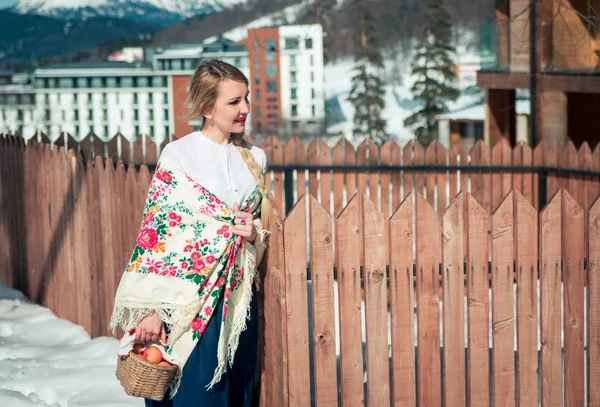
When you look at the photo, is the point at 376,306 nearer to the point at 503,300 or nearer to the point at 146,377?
the point at 503,300

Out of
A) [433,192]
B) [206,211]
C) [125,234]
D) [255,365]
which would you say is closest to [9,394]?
[125,234]

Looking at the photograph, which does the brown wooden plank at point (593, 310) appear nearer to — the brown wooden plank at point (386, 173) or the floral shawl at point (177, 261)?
the floral shawl at point (177, 261)

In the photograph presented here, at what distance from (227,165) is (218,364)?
0.86 metres

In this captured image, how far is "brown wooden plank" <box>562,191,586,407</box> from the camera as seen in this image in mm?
4461

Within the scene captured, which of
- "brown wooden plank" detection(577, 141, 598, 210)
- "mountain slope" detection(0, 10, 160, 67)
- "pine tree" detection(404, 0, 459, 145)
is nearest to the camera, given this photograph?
"brown wooden plank" detection(577, 141, 598, 210)

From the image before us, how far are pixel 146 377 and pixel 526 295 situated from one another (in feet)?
6.37

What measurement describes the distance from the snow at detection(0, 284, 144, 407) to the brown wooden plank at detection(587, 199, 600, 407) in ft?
8.43

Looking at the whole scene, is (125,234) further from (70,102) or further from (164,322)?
(70,102)

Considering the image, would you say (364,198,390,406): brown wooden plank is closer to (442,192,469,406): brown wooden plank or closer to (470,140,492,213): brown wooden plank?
(442,192,469,406): brown wooden plank

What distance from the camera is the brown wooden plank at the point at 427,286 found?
440cm

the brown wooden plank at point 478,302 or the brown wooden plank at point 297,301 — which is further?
the brown wooden plank at point 478,302

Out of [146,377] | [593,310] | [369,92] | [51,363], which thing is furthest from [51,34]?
[146,377]

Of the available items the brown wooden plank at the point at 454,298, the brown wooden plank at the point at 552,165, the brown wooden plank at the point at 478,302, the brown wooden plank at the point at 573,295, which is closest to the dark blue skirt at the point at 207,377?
the brown wooden plank at the point at 454,298

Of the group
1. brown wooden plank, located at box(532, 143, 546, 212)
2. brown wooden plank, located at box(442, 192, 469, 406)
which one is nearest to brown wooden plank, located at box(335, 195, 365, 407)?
brown wooden plank, located at box(442, 192, 469, 406)
